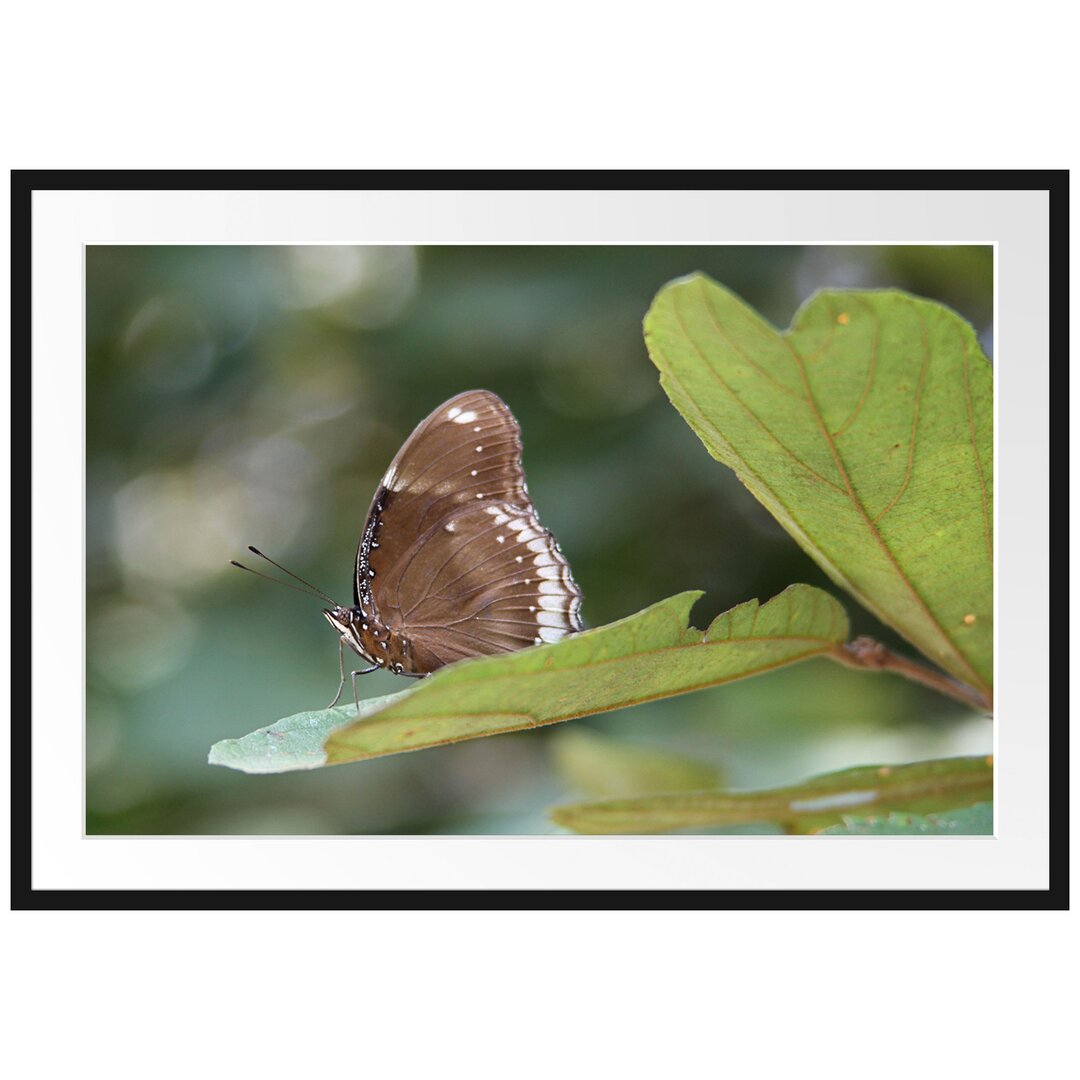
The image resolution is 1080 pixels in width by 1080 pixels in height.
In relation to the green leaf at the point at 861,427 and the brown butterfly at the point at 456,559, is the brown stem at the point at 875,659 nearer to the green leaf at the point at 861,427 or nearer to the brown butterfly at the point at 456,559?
the green leaf at the point at 861,427

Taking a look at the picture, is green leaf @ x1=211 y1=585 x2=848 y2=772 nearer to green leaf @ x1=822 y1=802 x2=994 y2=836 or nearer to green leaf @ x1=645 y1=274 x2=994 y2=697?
green leaf @ x1=645 y1=274 x2=994 y2=697

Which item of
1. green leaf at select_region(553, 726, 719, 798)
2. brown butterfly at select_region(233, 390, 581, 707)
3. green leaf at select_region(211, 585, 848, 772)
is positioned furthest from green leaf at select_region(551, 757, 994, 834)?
green leaf at select_region(553, 726, 719, 798)

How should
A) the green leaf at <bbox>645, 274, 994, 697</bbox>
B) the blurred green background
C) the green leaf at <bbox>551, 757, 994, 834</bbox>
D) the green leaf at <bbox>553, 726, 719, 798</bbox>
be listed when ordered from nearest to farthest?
the green leaf at <bbox>645, 274, 994, 697</bbox> < the green leaf at <bbox>551, 757, 994, 834</bbox> < the green leaf at <bbox>553, 726, 719, 798</bbox> < the blurred green background

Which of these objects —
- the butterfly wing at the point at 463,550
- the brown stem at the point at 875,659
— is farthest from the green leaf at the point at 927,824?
the butterfly wing at the point at 463,550

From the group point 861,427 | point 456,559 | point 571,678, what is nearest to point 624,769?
point 456,559

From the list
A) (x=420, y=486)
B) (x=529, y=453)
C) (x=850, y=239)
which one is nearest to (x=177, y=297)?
(x=529, y=453)

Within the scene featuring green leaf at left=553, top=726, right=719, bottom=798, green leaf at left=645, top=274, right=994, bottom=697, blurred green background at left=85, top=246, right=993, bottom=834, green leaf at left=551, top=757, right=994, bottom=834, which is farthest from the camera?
blurred green background at left=85, top=246, right=993, bottom=834
